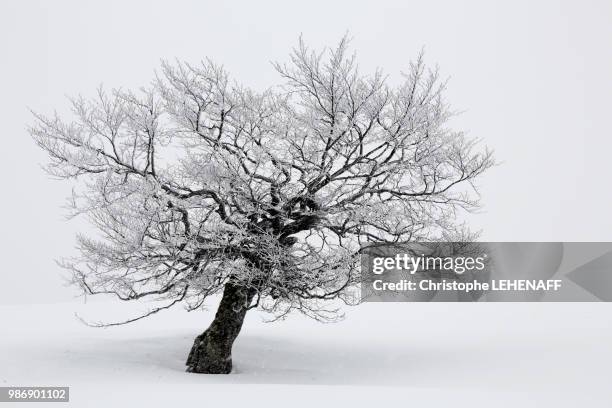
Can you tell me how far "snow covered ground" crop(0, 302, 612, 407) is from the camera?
10250 mm

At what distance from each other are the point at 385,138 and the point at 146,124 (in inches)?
191

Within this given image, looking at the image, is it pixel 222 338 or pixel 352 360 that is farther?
pixel 352 360

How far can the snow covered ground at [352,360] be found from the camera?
1025 cm

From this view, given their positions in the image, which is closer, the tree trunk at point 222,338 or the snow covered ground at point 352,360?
the snow covered ground at point 352,360

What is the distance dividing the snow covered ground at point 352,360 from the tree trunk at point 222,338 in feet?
1.61

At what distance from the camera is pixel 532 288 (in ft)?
78.5

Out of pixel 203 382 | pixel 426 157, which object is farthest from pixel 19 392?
pixel 426 157

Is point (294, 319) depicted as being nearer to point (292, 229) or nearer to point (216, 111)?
point (292, 229)

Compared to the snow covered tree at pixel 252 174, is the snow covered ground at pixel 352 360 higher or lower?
lower

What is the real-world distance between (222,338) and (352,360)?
3.73 m

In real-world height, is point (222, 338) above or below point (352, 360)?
above

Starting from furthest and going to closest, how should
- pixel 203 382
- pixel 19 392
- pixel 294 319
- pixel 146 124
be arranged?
pixel 294 319 < pixel 146 124 < pixel 203 382 < pixel 19 392

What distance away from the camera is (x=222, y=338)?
1424 centimetres

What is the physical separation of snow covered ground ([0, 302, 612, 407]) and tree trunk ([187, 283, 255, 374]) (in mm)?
492
